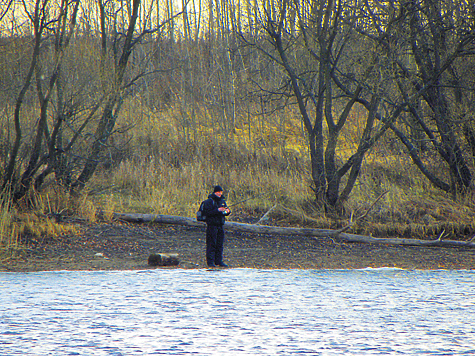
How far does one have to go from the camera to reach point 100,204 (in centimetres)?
1402

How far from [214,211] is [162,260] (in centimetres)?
154

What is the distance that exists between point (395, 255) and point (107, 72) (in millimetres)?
7749

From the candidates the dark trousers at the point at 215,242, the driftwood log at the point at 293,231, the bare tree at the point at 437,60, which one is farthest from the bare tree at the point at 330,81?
the dark trousers at the point at 215,242

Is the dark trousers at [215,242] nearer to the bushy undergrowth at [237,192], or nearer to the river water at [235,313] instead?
the river water at [235,313]

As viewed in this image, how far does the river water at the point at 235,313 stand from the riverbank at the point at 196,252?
113cm

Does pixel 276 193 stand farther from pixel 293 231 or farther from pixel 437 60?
pixel 437 60

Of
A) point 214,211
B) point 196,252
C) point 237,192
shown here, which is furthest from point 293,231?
point 237,192

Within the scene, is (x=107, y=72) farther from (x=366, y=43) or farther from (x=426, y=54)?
(x=426, y=54)

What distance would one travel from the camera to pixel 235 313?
543 centimetres

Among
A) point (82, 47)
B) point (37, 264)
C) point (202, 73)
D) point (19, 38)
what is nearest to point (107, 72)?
point (82, 47)

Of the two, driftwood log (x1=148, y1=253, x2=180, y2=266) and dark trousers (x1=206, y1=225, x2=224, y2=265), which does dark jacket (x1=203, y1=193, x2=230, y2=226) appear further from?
driftwood log (x1=148, y1=253, x2=180, y2=266)

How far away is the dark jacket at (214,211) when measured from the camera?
8430mm

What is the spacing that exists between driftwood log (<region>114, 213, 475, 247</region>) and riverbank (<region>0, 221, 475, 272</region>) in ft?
0.41

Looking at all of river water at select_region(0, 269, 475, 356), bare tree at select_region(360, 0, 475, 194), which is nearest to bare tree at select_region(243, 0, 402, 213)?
bare tree at select_region(360, 0, 475, 194)
